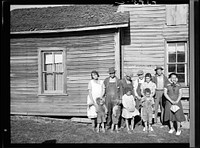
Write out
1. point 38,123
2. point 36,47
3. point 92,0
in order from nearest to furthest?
point 92,0, point 38,123, point 36,47

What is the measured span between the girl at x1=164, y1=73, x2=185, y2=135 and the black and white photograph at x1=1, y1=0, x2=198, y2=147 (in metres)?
0.02

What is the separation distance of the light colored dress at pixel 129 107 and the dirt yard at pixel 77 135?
15.1 inches

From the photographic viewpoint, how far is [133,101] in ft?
23.3

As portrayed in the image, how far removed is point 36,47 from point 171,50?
3.76 meters

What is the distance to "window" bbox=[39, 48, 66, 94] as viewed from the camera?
25.2 ft

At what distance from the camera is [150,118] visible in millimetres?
7062

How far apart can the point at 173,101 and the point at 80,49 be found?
9.32 feet

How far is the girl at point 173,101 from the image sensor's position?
23.2 ft

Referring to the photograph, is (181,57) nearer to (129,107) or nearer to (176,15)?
(176,15)

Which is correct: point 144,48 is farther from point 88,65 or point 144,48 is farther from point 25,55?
point 25,55

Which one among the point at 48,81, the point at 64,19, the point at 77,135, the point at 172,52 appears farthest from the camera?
the point at 48,81

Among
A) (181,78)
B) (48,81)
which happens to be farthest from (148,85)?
(48,81)

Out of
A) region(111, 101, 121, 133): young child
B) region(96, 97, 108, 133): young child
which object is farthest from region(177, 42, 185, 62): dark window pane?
region(96, 97, 108, 133): young child
